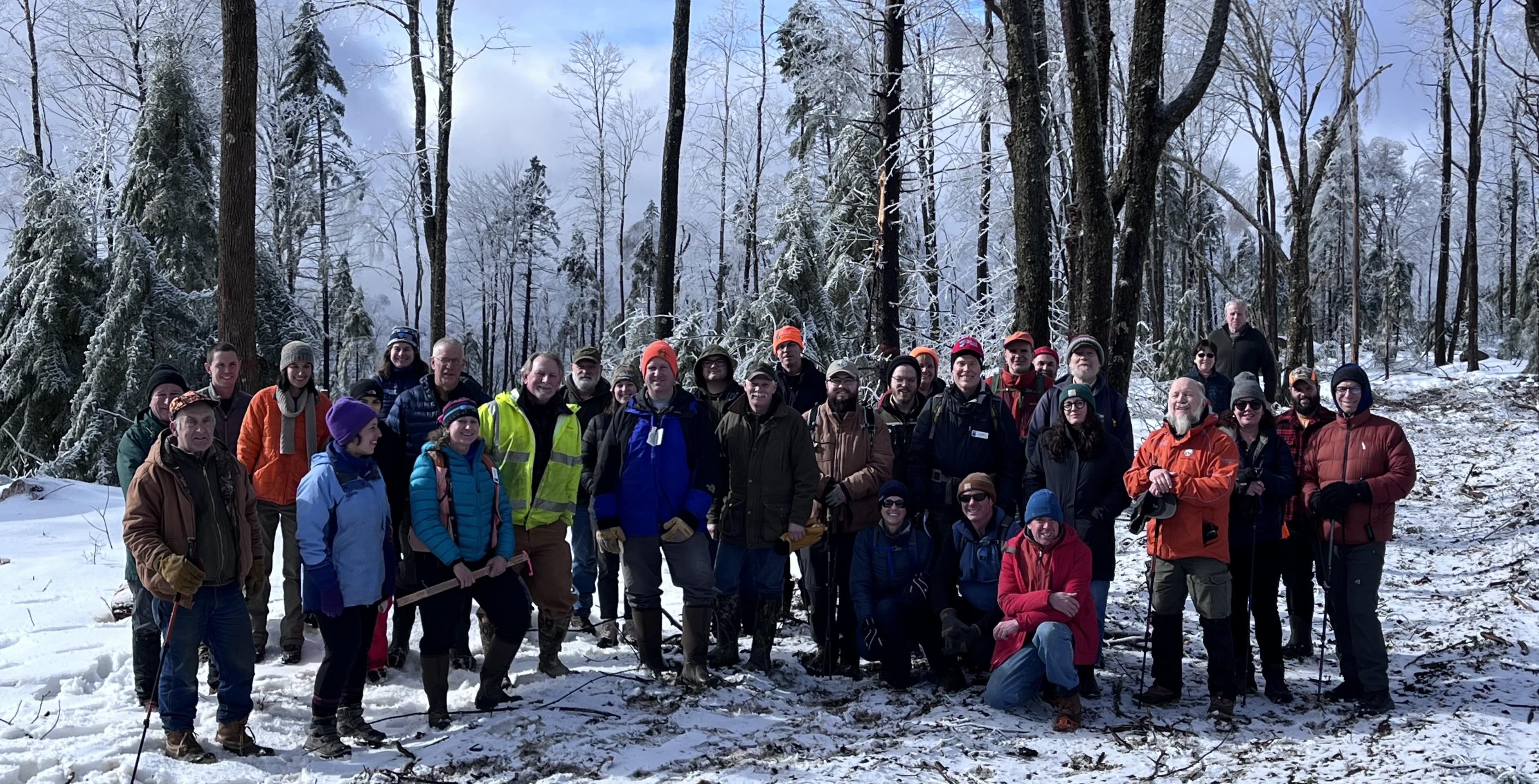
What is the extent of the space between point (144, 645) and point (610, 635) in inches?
104

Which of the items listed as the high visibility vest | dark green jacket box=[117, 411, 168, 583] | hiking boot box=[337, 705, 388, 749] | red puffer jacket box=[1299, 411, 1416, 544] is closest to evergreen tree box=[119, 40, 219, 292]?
dark green jacket box=[117, 411, 168, 583]

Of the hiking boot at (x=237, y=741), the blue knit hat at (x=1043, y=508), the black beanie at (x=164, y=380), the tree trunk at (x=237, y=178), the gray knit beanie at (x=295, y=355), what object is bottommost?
the hiking boot at (x=237, y=741)

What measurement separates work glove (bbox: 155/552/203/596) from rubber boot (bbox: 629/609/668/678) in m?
2.32

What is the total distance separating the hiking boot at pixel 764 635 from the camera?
582 cm

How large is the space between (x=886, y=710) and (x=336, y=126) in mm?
31017

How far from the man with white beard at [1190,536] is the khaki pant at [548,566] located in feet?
11.1

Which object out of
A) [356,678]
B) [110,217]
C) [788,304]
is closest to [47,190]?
[110,217]

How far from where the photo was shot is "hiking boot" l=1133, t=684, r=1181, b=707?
529cm

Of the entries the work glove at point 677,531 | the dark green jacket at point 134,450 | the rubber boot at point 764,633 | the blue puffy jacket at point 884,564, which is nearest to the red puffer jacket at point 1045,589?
the blue puffy jacket at point 884,564

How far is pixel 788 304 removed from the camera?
47.8ft

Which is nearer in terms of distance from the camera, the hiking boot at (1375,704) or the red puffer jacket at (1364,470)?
the hiking boot at (1375,704)

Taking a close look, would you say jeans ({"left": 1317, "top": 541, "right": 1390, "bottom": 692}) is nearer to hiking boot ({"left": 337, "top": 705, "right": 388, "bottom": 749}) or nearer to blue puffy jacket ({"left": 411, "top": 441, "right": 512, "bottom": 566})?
blue puffy jacket ({"left": 411, "top": 441, "right": 512, "bottom": 566})

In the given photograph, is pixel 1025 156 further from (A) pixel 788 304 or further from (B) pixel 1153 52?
(A) pixel 788 304

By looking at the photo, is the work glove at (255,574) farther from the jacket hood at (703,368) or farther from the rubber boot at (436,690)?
the jacket hood at (703,368)
